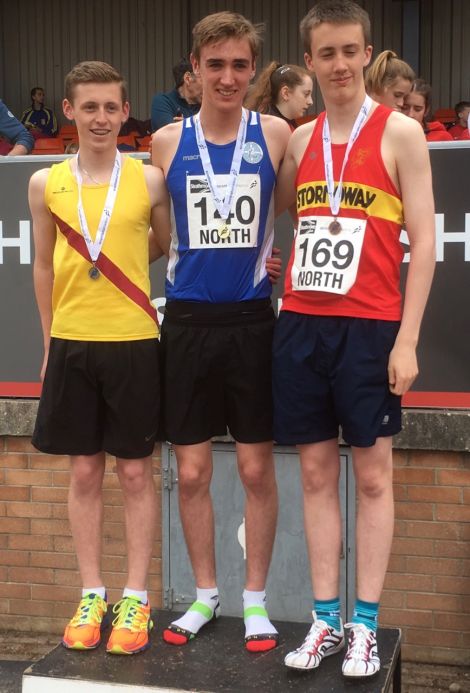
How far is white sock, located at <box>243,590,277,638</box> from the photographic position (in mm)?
3373

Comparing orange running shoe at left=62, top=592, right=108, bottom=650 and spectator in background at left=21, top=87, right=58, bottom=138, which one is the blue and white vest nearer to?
orange running shoe at left=62, top=592, right=108, bottom=650

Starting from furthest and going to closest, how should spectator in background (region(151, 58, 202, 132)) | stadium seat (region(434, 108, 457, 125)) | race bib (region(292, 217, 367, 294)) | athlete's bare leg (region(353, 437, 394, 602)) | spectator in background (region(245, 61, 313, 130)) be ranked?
stadium seat (region(434, 108, 457, 125))
spectator in background (region(151, 58, 202, 132))
spectator in background (region(245, 61, 313, 130))
athlete's bare leg (region(353, 437, 394, 602))
race bib (region(292, 217, 367, 294))

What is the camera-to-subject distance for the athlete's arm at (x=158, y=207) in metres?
3.32

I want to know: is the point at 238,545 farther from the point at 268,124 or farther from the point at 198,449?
the point at 268,124

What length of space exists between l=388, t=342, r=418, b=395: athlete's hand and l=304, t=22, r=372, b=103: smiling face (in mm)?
826

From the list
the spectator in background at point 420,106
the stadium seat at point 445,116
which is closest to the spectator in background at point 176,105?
the spectator in background at point 420,106

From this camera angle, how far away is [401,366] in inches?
118

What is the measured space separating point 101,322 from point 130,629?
1.06 metres

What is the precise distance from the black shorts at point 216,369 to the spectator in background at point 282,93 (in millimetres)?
1967

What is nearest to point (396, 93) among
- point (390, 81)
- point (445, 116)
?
point (390, 81)

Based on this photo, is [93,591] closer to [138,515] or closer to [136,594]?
[136,594]

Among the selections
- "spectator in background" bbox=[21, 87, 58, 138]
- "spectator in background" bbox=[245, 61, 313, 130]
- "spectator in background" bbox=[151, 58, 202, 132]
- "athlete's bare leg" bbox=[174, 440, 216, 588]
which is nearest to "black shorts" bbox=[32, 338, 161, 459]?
"athlete's bare leg" bbox=[174, 440, 216, 588]

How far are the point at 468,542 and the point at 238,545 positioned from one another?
117cm

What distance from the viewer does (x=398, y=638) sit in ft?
11.3
